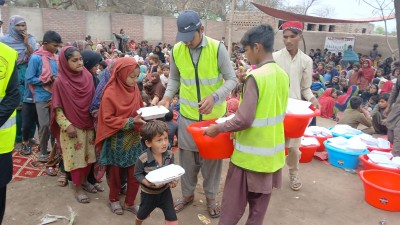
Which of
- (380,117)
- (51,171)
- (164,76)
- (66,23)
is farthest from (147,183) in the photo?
(66,23)

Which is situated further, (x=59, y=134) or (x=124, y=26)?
(x=124, y=26)

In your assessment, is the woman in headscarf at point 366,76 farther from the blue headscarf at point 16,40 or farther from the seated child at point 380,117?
the blue headscarf at point 16,40

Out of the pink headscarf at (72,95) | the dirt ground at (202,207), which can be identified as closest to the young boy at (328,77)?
the dirt ground at (202,207)

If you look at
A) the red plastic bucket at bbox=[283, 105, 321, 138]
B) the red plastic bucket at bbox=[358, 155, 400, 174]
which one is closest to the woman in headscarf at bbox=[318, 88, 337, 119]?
the red plastic bucket at bbox=[358, 155, 400, 174]

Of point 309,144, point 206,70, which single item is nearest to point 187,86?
point 206,70

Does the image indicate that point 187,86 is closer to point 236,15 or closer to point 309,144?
point 309,144

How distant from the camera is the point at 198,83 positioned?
2.89 m

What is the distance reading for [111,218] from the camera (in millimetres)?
3061

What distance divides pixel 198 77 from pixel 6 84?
1.49 meters

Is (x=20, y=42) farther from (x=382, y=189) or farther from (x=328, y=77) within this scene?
(x=328, y=77)

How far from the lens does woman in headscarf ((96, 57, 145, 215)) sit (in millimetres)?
2816

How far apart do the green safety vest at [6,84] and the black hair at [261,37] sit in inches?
61.7

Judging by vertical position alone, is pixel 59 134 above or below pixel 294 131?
below

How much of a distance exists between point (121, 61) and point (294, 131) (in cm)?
163
